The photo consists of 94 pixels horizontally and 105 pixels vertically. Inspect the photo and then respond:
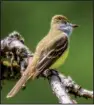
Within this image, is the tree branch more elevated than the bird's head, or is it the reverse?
the bird's head

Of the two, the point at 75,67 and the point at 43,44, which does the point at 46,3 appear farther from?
the point at 43,44

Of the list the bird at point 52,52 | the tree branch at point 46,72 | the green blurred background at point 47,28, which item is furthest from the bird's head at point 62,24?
the green blurred background at point 47,28

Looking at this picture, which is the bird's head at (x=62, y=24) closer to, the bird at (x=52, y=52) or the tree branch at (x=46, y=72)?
the bird at (x=52, y=52)

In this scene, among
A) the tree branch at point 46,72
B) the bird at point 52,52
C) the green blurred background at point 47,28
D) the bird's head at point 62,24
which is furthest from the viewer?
the green blurred background at point 47,28

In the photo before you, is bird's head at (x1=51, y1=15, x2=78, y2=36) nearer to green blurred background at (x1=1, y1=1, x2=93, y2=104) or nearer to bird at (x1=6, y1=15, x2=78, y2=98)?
bird at (x1=6, y1=15, x2=78, y2=98)

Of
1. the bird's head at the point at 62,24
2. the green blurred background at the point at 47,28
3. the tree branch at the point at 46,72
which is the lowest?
the green blurred background at the point at 47,28

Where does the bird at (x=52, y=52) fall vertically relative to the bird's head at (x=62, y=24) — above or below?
below

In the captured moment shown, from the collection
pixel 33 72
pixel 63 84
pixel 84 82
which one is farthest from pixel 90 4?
pixel 63 84

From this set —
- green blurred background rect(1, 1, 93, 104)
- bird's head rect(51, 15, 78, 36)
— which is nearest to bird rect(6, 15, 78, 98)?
bird's head rect(51, 15, 78, 36)
